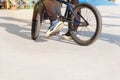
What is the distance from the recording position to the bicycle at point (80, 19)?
19.9 ft

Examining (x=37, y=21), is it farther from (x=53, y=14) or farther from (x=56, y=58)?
(x=56, y=58)

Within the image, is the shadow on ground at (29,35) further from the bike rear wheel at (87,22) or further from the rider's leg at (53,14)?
the rider's leg at (53,14)

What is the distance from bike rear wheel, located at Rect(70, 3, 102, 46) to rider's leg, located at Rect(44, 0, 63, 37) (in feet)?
0.93

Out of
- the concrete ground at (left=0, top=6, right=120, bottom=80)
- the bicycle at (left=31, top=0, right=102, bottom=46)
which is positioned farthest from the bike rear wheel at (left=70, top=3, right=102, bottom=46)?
the concrete ground at (left=0, top=6, right=120, bottom=80)

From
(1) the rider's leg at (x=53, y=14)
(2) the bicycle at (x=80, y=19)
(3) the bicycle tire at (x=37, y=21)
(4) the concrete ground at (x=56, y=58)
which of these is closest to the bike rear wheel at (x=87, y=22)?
(2) the bicycle at (x=80, y=19)

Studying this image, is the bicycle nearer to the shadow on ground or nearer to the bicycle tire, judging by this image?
the bicycle tire

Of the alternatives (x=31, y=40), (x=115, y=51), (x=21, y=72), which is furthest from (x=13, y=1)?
(x=21, y=72)

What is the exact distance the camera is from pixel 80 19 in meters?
6.31

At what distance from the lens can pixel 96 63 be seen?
200 inches

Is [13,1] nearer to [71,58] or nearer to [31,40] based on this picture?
[31,40]

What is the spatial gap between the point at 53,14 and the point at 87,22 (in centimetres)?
62

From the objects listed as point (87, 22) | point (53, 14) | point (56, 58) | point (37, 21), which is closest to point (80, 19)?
point (87, 22)

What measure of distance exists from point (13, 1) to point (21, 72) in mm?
12545

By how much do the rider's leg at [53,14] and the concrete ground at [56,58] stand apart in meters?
0.27
